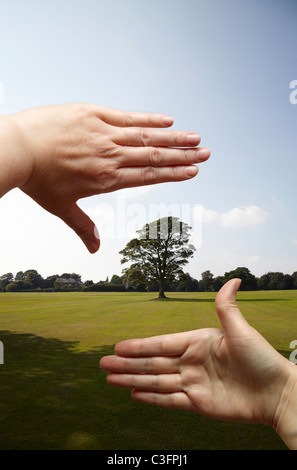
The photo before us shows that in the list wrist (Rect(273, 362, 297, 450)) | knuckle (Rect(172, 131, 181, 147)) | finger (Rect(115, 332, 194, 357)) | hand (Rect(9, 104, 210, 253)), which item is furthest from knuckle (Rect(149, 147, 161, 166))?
wrist (Rect(273, 362, 297, 450))

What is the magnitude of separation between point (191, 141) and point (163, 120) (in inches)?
10.3

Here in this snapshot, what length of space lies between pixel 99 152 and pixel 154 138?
43cm

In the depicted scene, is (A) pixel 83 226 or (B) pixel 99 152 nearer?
(B) pixel 99 152

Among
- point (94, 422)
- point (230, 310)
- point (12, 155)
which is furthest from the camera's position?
point (94, 422)

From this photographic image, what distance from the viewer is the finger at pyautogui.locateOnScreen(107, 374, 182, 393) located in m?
2.85

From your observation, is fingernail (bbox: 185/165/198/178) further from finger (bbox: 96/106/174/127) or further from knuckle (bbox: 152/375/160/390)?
knuckle (bbox: 152/375/160/390)

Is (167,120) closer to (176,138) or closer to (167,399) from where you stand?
(176,138)

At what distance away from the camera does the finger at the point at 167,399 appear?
2846 mm

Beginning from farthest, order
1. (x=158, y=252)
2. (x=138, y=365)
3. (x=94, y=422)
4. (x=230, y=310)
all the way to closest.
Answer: (x=158, y=252) → (x=94, y=422) → (x=138, y=365) → (x=230, y=310)

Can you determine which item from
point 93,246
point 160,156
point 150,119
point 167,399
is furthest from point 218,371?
point 150,119

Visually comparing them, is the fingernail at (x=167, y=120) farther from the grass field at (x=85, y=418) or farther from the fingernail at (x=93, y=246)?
the grass field at (x=85, y=418)

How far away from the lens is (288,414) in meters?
2.75
